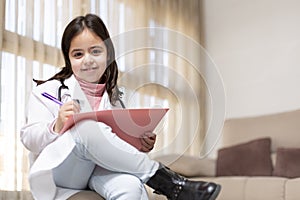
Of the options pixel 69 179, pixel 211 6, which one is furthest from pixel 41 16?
pixel 211 6

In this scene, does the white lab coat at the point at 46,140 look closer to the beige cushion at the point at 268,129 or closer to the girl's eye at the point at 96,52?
the girl's eye at the point at 96,52

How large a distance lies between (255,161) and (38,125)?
6.49 ft

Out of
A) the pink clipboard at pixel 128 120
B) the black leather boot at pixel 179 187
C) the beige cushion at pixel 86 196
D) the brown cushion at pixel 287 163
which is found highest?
the pink clipboard at pixel 128 120

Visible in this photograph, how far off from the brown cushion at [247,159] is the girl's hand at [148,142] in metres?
1.74

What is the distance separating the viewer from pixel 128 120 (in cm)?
149

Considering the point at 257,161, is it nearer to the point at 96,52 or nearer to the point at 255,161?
the point at 255,161

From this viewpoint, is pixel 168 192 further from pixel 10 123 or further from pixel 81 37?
pixel 10 123

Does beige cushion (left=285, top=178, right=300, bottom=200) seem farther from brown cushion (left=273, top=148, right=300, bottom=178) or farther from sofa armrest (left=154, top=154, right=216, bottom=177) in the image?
sofa armrest (left=154, top=154, right=216, bottom=177)

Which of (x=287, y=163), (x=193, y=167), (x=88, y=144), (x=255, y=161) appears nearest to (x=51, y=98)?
(x=88, y=144)

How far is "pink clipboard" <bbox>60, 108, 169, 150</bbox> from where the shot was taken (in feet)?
4.75

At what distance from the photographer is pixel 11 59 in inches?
103

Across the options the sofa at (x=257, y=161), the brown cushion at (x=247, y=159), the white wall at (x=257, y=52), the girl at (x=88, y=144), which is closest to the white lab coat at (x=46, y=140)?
the girl at (x=88, y=144)

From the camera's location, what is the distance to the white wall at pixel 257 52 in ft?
12.4

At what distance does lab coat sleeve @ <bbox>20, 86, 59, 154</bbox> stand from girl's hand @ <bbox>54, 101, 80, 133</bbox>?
0.03 meters
